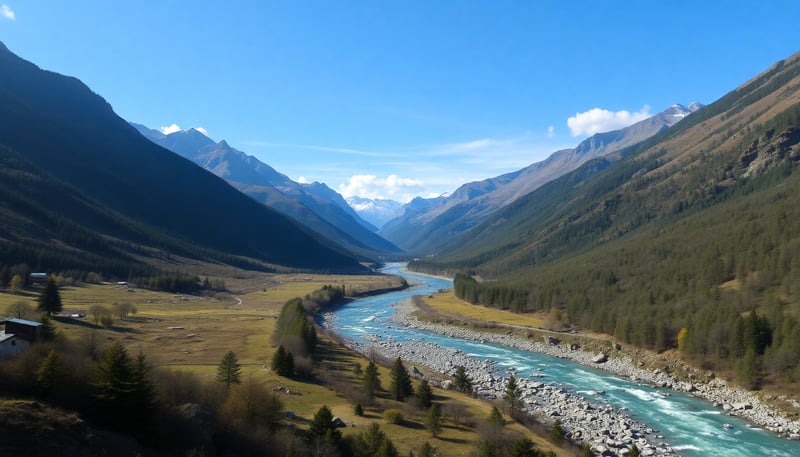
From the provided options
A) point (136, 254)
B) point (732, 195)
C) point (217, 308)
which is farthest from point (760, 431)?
point (136, 254)

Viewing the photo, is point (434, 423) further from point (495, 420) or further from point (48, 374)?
point (48, 374)

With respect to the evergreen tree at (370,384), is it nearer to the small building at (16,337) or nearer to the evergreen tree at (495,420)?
the evergreen tree at (495,420)

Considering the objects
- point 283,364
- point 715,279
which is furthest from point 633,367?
point 283,364

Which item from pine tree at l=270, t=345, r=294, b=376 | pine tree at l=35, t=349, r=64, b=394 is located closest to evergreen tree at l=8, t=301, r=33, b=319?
pine tree at l=270, t=345, r=294, b=376

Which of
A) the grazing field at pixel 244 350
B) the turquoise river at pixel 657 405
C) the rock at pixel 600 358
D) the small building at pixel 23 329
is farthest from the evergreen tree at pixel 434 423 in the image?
the rock at pixel 600 358

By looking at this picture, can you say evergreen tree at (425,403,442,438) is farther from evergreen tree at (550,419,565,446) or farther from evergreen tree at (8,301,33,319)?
evergreen tree at (8,301,33,319)

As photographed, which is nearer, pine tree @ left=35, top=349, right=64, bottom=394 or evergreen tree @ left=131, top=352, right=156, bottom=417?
pine tree @ left=35, top=349, right=64, bottom=394
